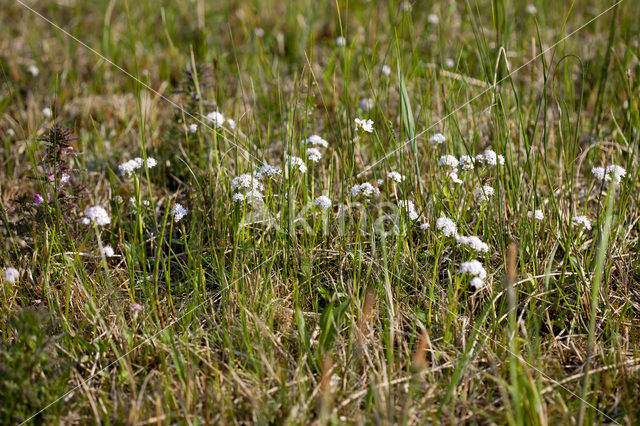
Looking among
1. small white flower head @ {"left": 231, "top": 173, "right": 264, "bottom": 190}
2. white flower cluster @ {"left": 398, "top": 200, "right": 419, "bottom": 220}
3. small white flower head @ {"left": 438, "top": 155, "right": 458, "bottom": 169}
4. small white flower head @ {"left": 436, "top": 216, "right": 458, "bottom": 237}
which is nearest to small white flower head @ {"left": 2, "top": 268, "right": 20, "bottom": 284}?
small white flower head @ {"left": 231, "top": 173, "right": 264, "bottom": 190}

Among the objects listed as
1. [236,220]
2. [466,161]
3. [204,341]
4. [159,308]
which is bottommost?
[204,341]

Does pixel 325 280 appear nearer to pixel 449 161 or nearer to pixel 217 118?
pixel 449 161

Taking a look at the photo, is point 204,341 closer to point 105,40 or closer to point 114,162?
point 114,162

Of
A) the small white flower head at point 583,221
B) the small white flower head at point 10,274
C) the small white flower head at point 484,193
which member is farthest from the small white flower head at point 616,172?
the small white flower head at point 10,274

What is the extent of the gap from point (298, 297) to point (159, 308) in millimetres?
579

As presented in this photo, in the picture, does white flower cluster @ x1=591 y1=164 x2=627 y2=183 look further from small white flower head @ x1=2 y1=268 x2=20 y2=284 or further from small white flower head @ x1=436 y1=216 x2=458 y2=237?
small white flower head @ x1=2 y1=268 x2=20 y2=284

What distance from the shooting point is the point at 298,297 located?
2307 millimetres

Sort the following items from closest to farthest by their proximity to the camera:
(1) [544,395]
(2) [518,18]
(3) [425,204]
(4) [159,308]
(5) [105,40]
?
(1) [544,395] < (4) [159,308] < (3) [425,204] < (5) [105,40] < (2) [518,18]

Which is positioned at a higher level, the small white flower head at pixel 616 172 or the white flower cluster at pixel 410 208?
the small white flower head at pixel 616 172

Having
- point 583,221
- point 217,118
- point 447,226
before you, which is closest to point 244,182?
point 217,118

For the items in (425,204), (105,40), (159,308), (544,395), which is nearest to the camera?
(544,395)

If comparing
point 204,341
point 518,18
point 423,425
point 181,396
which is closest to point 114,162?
point 204,341

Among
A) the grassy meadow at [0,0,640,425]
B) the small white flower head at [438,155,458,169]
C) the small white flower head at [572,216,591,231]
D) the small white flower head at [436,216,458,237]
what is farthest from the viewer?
the small white flower head at [438,155,458,169]

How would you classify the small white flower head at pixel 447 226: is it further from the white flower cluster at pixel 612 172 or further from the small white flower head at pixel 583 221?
the white flower cluster at pixel 612 172
